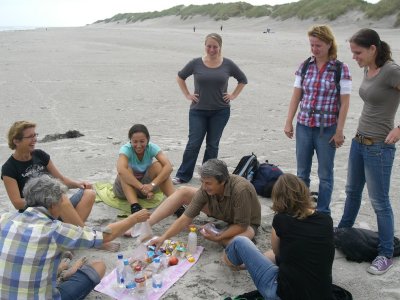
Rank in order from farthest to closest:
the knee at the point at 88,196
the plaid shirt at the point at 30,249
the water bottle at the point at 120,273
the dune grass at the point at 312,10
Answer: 1. the dune grass at the point at 312,10
2. the knee at the point at 88,196
3. the water bottle at the point at 120,273
4. the plaid shirt at the point at 30,249

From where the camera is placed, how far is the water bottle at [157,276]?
12.1ft

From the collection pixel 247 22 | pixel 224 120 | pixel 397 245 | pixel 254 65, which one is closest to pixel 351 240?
pixel 397 245

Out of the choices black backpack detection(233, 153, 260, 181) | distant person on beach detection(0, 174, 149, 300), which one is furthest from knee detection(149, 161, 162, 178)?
distant person on beach detection(0, 174, 149, 300)

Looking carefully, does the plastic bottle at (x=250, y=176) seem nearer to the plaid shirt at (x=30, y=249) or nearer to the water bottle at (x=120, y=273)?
the water bottle at (x=120, y=273)

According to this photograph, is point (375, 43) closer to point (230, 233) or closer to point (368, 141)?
point (368, 141)

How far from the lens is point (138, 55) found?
22.5m


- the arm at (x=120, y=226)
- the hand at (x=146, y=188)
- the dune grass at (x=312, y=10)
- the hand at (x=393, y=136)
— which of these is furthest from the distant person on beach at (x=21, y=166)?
the dune grass at (x=312, y=10)

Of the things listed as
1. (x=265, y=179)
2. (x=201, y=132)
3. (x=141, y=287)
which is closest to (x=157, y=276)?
(x=141, y=287)

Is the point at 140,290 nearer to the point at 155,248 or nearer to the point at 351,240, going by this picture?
the point at 155,248

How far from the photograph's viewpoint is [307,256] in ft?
9.97

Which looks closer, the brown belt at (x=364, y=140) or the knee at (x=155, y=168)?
the brown belt at (x=364, y=140)

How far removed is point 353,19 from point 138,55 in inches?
872

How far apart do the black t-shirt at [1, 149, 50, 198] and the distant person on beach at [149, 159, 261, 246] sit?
139cm

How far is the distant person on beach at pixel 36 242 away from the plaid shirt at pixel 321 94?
98.9 inches
